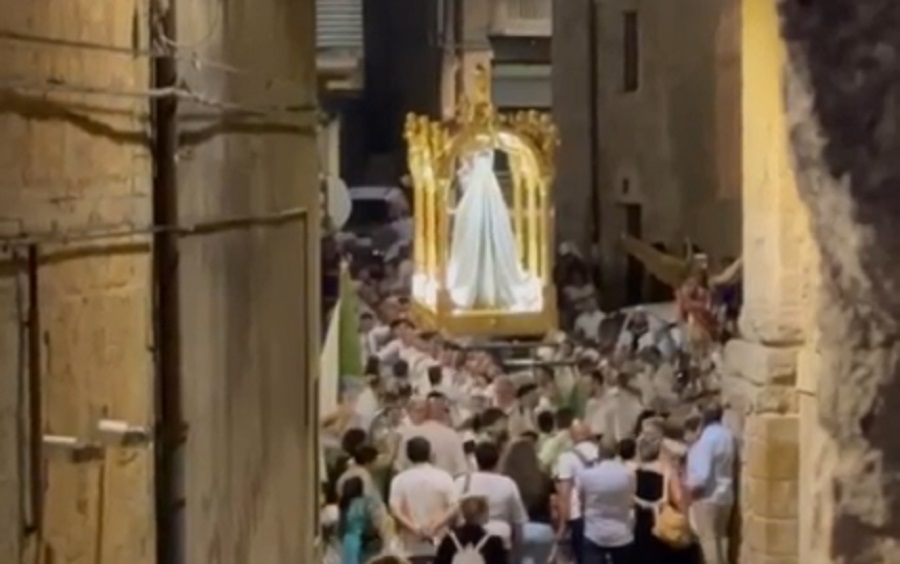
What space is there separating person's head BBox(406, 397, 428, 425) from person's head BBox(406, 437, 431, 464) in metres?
1.39

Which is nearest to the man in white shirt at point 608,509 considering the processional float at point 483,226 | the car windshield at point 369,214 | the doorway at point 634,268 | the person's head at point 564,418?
the person's head at point 564,418

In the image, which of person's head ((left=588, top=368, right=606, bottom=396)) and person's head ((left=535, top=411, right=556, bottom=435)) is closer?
person's head ((left=535, top=411, right=556, bottom=435))

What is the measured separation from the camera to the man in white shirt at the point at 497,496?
8.17 m

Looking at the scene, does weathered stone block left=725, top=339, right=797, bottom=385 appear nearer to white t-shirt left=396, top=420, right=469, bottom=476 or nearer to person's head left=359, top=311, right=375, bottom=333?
white t-shirt left=396, top=420, right=469, bottom=476

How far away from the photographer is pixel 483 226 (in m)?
21.3

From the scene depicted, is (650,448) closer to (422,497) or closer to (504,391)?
(422,497)

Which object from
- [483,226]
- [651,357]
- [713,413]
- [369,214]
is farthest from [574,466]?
[369,214]

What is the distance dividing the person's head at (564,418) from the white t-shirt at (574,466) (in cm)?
89

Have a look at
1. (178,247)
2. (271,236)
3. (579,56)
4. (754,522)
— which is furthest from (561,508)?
(579,56)

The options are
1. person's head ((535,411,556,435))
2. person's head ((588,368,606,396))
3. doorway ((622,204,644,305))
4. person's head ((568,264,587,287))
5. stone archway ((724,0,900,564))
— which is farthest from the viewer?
person's head ((568,264,587,287))

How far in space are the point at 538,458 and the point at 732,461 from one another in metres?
1.05

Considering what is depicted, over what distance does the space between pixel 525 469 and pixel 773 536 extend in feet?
4.16

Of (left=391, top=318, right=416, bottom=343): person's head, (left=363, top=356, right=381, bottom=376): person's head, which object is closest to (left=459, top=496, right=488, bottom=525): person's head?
(left=363, top=356, right=381, bottom=376): person's head

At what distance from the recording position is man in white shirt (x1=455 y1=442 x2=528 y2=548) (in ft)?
26.8
